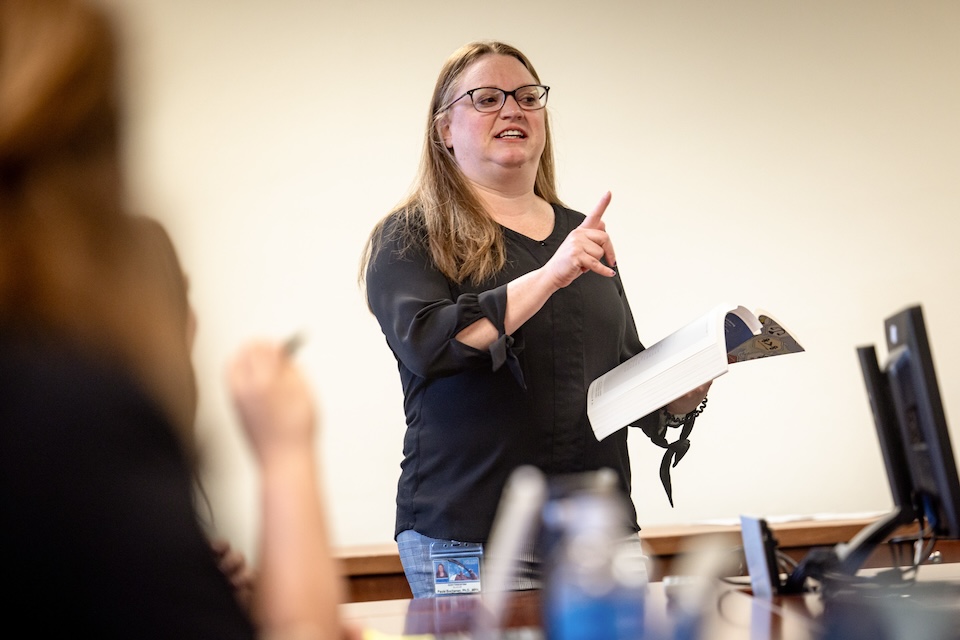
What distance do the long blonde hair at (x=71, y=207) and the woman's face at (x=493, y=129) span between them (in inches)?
52.1

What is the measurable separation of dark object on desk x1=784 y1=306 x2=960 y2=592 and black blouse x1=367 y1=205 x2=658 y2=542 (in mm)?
477

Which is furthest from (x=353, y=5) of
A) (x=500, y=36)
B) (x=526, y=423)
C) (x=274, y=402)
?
(x=274, y=402)

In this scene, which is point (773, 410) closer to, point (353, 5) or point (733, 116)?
point (733, 116)

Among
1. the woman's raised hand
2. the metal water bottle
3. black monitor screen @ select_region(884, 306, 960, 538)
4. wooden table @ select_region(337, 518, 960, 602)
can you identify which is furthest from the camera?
wooden table @ select_region(337, 518, 960, 602)

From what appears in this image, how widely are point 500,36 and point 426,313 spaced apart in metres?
2.17

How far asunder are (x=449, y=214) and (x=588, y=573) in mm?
1183

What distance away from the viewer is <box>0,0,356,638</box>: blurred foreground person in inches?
26.1

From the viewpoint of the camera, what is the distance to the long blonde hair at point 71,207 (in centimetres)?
74

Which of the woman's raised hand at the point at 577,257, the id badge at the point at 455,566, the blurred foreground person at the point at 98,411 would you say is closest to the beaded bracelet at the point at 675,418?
the woman's raised hand at the point at 577,257

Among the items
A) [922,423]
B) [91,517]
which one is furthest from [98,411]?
[922,423]

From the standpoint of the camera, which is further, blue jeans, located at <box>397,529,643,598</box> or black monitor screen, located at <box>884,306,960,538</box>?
blue jeans, located at <box>397,529,643,598</box>

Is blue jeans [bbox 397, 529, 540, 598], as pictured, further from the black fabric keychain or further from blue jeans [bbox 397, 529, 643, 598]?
the black fabric keychain

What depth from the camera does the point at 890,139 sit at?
12.4ft

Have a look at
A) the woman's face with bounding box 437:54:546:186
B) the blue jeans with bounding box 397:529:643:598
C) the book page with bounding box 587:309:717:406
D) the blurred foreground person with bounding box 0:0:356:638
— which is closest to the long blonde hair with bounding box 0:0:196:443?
the blurred foreground person with bounding box 0:0:356:638
